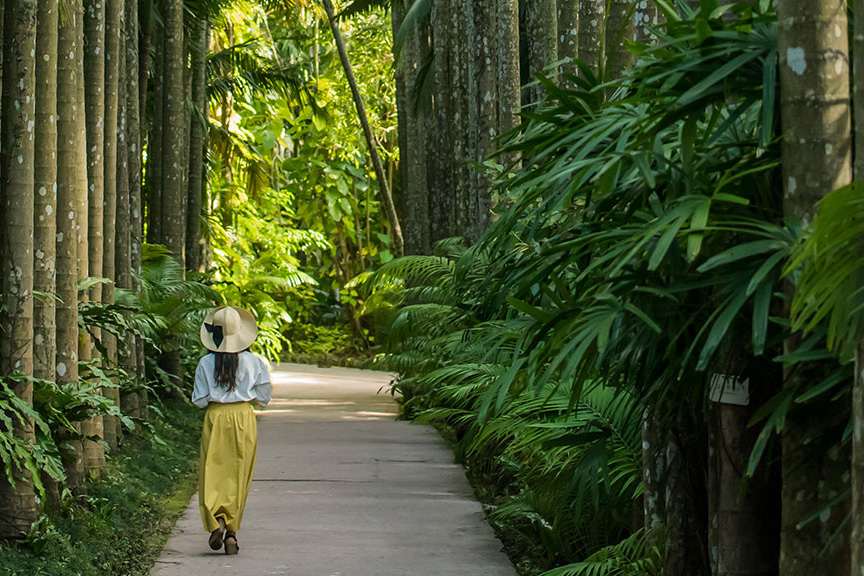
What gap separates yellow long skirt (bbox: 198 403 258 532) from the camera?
778 cm

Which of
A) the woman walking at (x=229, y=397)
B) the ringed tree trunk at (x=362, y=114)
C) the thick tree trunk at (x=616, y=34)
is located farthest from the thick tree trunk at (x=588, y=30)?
the ringed tree trunk at (x=362, y=114)

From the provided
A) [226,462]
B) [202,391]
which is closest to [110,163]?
[202,391]

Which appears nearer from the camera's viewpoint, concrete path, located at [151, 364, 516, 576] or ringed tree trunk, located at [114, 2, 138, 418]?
concrete path, located at [151, 364, 516, 576]

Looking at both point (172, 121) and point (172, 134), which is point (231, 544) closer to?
point (172, 134)

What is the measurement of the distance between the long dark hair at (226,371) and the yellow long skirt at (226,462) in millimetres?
156

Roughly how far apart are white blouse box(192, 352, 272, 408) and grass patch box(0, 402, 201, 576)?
984mm

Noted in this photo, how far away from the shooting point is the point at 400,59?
19.2 m

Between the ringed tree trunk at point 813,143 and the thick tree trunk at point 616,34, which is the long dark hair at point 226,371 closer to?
the thick tree trunk at point 616,34

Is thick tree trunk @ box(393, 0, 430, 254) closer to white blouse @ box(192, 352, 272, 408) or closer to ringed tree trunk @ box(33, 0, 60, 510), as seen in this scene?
white blouse @ box(192, 352, 272, 408)

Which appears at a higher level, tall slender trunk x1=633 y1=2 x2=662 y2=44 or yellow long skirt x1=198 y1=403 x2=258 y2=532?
tall slender trunk x1=633 y1=2 x2=662 y2=44

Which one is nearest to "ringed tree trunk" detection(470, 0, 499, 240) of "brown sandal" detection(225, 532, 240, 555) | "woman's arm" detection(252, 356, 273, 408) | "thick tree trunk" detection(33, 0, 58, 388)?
"woman's arm" detection(252, 356, 273, 408)

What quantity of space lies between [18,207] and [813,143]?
515cm

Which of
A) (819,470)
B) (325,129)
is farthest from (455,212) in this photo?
(325,129)

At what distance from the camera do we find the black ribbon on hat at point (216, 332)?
26.6ft
